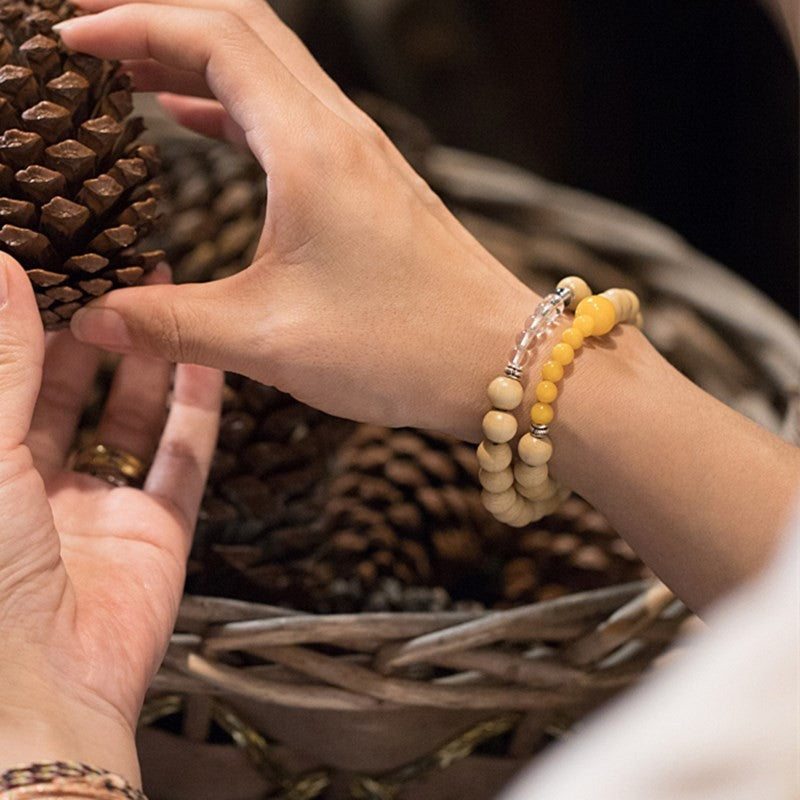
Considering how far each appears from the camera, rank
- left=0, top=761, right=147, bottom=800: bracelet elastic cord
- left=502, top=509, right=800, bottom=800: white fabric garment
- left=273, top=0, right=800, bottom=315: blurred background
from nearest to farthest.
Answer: left=502, top=509, right=800, bottom=800: white fabric garment
left=0, top=761, right=147, bottom=800: bracelet elastic cord
left=273, top=0, right=800, bottom=315: blurred background

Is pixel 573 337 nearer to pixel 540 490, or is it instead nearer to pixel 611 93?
pixel 540 490

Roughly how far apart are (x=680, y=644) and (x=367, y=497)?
0.72 ft

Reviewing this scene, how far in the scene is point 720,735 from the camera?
0.23 meters

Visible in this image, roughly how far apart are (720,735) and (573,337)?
319 mm

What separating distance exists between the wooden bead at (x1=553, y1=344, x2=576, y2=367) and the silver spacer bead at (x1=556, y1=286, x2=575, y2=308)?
35mm

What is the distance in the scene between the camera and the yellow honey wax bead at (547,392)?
52 cm

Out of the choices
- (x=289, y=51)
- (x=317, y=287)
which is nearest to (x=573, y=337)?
(x=317, y=287)

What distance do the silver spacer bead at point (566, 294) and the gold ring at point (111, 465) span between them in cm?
26

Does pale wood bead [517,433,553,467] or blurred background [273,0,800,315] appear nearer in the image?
pale wood bead [517,433,553,467]

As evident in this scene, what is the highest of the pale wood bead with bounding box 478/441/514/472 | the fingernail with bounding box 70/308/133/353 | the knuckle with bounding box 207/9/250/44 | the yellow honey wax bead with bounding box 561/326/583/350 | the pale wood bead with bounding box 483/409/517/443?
the knuckle with bounding box 207/9/250/44

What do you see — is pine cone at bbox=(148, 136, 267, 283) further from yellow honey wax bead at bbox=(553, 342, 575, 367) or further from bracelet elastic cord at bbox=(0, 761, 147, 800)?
bracelet elastic cord at bbox=(0, 761, 147, 800)

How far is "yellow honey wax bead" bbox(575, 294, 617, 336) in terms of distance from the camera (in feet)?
1.76

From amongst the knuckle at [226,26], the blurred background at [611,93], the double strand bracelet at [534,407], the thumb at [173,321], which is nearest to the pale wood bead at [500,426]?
the double strand bracelet at [534,407]

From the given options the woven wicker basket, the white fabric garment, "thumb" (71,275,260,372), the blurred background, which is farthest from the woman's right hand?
the blurred background
